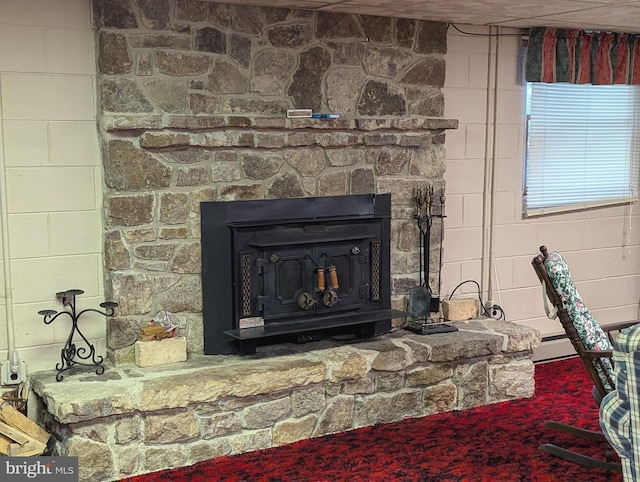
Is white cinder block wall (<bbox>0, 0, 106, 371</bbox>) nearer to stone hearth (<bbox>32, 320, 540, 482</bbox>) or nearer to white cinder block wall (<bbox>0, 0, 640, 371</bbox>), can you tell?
white cinder block wall (<bbox>0, 0, 640, 371</bbox>)

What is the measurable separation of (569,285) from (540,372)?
4.85 ft

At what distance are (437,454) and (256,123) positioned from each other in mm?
1774

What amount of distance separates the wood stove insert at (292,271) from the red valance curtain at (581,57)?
1449 millimetres

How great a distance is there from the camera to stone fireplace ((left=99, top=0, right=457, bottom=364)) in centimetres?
371

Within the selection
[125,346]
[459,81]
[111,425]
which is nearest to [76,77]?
[125,346]

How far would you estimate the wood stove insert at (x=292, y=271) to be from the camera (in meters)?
3.93

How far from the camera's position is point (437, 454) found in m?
3.67

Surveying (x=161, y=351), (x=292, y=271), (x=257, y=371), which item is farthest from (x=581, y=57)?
(x=161, y=351)

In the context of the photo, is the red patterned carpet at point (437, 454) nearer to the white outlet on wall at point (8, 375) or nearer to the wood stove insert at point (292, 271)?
the wood stove insert at point (292, 271)

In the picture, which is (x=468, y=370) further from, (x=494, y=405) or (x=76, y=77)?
(x=76, y=77)

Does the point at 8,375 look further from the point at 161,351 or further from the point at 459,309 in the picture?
the point at 459,309

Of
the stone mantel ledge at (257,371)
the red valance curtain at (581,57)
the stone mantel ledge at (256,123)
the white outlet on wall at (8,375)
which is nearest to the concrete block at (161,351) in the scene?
the stone mantel ledge at (257,371)

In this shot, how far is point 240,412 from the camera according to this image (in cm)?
368

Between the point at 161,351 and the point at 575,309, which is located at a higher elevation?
the point at 575,309
